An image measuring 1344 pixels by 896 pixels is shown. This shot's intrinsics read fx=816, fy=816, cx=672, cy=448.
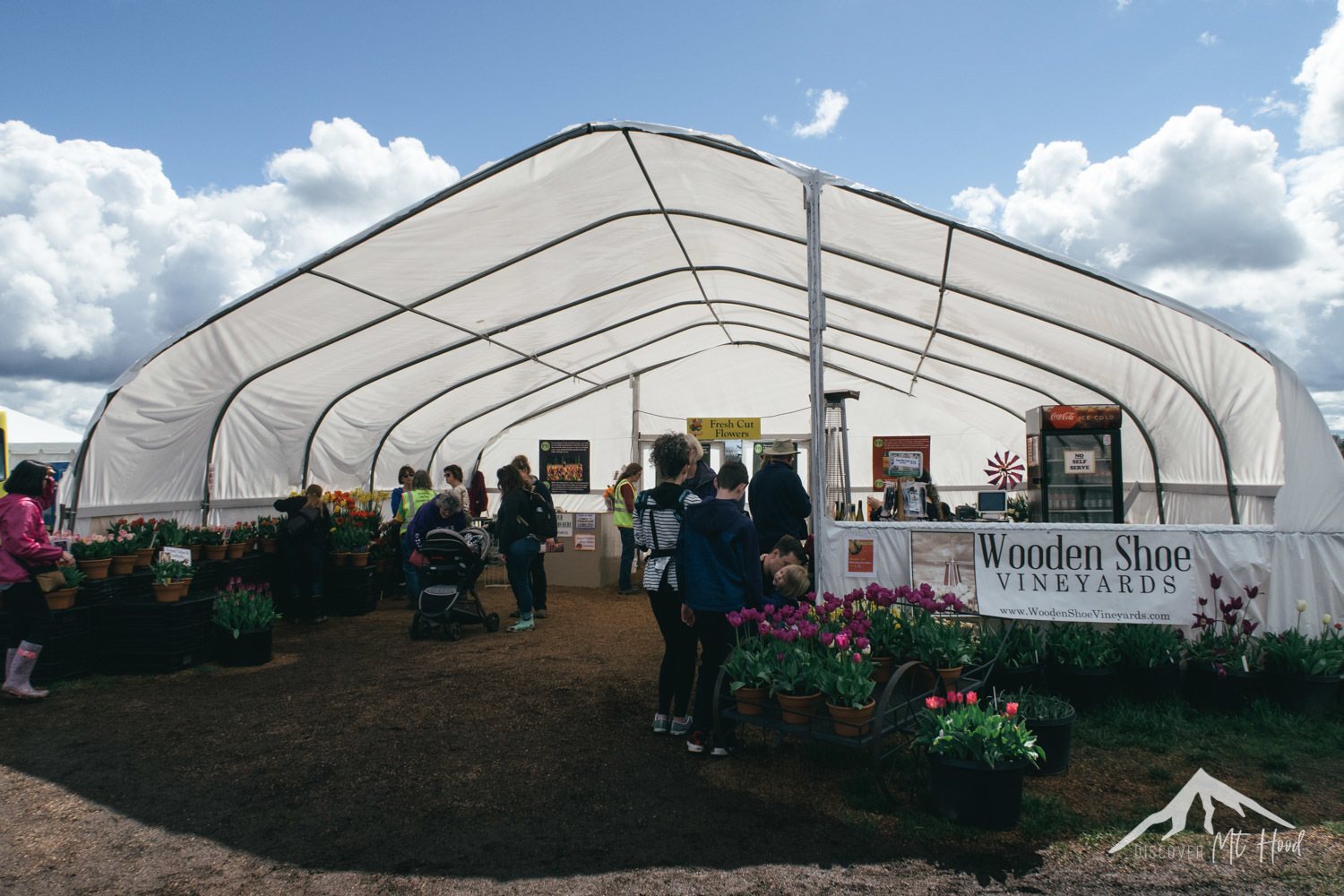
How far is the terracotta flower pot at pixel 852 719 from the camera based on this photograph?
3822 mm

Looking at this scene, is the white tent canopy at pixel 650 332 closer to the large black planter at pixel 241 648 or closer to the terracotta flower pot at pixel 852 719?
the large black planter at pixel 241 648

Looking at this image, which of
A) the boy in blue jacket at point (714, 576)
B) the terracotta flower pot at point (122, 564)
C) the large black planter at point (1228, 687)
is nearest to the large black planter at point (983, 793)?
the boy in blue jacket at point (714, 576)

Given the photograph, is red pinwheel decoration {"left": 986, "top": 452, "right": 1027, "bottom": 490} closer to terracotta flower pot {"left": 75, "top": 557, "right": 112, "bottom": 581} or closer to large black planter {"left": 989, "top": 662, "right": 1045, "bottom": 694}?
large black planter {"left": 989, "top": 662, "right": 1045, "bottom": 694}

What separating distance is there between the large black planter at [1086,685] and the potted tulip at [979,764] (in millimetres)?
1637

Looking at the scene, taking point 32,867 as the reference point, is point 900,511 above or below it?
above

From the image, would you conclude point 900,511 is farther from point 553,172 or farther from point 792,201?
point 553,172

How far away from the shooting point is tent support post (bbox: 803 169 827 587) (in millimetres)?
5641

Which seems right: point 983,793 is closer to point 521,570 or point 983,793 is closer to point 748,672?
point 748,672

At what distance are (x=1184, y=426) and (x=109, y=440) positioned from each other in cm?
1121

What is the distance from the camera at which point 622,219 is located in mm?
8062

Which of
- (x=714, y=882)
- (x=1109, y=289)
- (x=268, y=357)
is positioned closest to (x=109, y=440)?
(x=268, y=357)

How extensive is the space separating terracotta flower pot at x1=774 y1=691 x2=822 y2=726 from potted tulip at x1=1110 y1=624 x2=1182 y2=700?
2407 mm

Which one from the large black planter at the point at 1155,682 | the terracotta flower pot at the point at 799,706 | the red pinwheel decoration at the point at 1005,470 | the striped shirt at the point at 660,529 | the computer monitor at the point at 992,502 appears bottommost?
the large black planter at the point at 1155,682

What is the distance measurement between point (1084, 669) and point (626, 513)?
685cm
